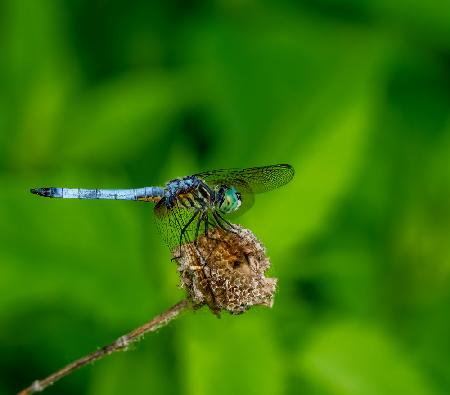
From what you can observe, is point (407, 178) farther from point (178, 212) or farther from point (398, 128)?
point (178, 212)

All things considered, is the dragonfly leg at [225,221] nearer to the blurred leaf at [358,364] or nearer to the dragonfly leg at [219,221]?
the dragonfly leg at [219,221]

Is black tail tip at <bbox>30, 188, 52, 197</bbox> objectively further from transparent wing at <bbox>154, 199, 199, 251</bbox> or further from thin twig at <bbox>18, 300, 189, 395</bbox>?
thin twig at <bbox>18, 300, 189, 395</bbox>

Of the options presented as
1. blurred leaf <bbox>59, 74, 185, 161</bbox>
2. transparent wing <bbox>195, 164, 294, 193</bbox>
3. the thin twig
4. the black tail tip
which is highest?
blurred leaf <bbox>59, 74, 185, 161</bbox>

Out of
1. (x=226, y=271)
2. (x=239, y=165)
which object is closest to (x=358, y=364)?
(x=239, y=165)

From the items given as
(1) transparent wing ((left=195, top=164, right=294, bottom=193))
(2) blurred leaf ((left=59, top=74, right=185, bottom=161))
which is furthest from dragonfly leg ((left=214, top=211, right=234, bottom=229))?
(2) blurred leaf ((left=59, top=74, right=185, bottom=161))

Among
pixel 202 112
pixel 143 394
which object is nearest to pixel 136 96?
pixel 202 112

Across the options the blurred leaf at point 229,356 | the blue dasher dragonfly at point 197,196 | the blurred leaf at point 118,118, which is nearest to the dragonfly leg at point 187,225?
the blue dasher dragonfly at point 197,196
